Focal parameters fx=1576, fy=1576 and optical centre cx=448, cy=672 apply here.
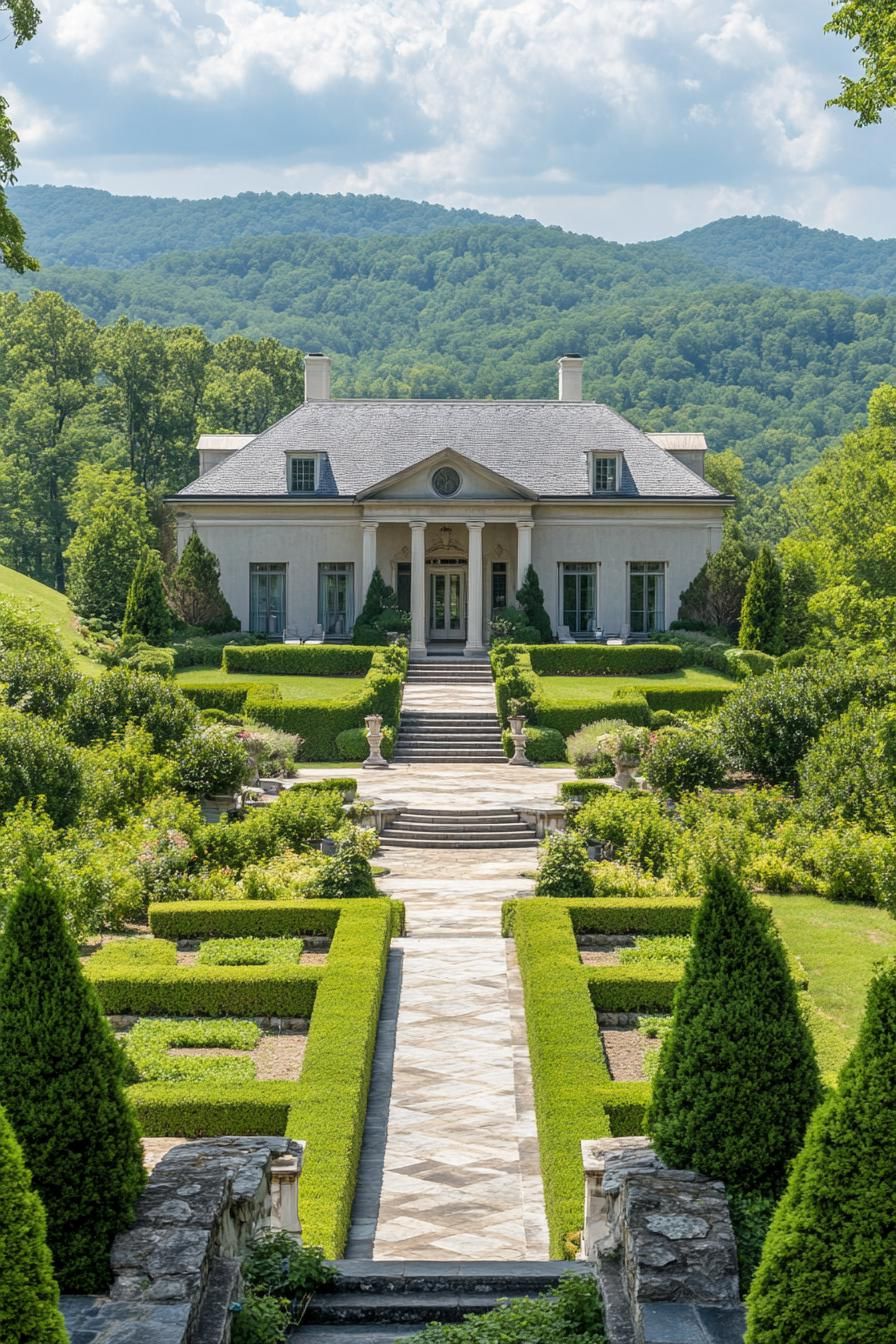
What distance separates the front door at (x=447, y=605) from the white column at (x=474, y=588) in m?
2.39

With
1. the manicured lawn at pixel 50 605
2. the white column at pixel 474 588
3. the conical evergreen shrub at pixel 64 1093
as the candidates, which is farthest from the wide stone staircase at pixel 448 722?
the conical evergreen shrub at pixel 64 1093

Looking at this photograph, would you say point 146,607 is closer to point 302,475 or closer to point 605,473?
point 302,475

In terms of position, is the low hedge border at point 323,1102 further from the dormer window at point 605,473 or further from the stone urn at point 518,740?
the dormer window at point 605,473

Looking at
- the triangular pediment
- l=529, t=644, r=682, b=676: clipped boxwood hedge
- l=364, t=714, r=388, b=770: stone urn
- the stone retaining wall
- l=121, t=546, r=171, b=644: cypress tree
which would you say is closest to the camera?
the stone retaining wall

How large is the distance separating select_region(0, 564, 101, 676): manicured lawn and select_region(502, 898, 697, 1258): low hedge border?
25.3m

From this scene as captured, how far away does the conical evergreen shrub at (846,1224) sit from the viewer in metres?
5.94

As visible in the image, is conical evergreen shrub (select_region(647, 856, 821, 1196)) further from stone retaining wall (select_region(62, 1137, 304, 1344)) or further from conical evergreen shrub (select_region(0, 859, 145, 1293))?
conical evergreen shrub (select_region(0, 859, 145, 1293))

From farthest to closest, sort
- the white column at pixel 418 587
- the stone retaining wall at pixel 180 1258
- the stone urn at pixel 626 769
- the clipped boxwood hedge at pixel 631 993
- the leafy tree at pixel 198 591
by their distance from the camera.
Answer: the leafy tree at pixel 198 591 → the white column at pixel 418 587 → the stone urn at pixel 626 769 → the clipped boxwood hedge at pixel 631 993 → the stone retaining wall at pixel 180 1258

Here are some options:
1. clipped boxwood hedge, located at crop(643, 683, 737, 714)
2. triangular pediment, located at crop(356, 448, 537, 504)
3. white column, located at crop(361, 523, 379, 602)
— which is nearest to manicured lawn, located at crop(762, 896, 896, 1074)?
clipped boxwood hedge, located at crop(643, 683, 737, 714)

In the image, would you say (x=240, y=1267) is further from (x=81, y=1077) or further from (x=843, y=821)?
(x=843, y=821)

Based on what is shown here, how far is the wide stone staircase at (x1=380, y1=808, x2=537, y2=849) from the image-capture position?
26438mm

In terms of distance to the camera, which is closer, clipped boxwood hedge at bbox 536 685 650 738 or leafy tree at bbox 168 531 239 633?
clipped boxwood hedge at bbox 536 685 650 738

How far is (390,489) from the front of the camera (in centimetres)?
4641

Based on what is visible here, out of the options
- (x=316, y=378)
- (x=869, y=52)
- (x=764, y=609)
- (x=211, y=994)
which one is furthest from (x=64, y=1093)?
(x=316, y=378)
